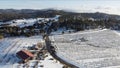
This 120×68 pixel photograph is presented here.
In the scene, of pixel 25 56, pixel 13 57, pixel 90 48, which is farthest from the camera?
pixel 90 48

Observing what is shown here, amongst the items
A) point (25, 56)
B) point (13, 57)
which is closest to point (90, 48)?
point (25, 56)

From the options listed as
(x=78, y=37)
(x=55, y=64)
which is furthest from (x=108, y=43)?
(x=55, y=64)

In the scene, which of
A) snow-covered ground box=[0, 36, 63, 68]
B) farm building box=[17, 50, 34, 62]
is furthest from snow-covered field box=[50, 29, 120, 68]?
farm building box=[17, 50, 34, 62]

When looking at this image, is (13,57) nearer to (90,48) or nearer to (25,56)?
(25,56)

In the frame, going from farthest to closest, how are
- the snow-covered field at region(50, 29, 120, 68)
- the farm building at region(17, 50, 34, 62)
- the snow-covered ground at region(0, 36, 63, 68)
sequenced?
1. the farm building at region(17, 50, 34, 62)
2. the snow-covered field at region(50, 29, 120, 68)
3. the snow-covered ground at region(0, 36, 63, 68)

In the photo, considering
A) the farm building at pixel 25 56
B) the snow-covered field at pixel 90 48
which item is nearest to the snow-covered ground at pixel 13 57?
the farm building at pixel 25 56

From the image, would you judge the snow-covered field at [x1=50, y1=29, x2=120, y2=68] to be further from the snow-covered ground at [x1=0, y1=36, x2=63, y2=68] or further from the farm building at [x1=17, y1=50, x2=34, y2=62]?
the farm building at [x1=17, y1=50, x2=34, y2=62]

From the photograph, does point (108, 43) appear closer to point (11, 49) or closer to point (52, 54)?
point (52, 54)

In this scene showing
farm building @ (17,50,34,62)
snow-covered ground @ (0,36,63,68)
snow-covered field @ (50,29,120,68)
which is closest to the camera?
snow-covered ground @ (0,36,63,68)
